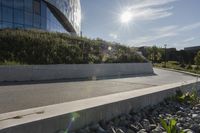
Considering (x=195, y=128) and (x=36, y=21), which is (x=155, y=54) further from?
(x=195, y=128)

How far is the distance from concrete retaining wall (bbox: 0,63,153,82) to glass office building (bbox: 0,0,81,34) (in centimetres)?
1322

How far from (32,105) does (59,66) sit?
10376mm

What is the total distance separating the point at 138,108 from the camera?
24.6 feet

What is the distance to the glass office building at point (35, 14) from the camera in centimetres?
2983

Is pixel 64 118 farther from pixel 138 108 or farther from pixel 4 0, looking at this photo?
pixel 4 0

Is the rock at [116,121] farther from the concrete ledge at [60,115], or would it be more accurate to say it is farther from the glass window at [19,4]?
the glass window at [19,4]

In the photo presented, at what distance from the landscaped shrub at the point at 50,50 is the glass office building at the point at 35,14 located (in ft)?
28.6

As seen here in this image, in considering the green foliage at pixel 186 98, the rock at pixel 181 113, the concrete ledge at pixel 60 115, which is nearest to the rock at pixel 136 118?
the concrete ledge at pixel 60 115

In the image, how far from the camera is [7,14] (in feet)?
97.8

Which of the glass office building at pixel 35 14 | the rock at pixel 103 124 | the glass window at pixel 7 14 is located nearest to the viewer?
the rock at pixel 103 124

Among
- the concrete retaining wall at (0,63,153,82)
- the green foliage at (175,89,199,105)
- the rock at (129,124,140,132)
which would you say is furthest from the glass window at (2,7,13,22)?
the rock at (129,124,140,132)

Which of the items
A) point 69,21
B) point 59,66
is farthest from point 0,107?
point 69,21

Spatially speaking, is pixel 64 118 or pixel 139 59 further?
pixel 139 59

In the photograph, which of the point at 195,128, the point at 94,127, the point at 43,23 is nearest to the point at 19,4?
the point at 43,23
